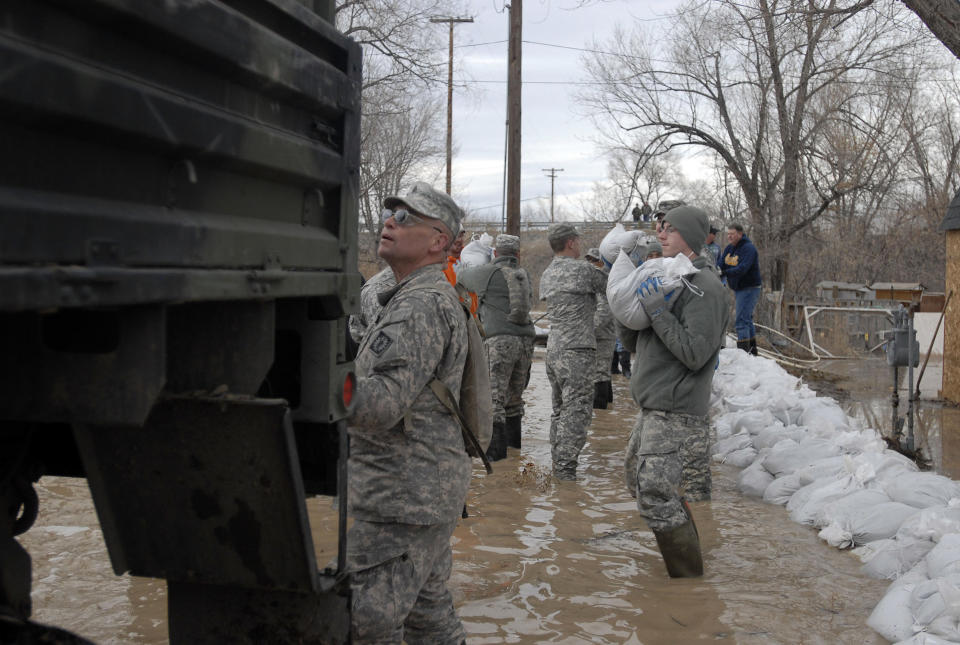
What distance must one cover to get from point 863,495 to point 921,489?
0.32 metres

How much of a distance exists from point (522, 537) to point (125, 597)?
231cm

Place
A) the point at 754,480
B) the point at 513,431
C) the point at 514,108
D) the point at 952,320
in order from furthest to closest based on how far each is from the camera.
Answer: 1. the point at 514,108
2. the point at 952,320
3. the point at 513,431
4. the point at 754,480

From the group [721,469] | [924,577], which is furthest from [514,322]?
[924,577]

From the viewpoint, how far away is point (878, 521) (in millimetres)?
5016

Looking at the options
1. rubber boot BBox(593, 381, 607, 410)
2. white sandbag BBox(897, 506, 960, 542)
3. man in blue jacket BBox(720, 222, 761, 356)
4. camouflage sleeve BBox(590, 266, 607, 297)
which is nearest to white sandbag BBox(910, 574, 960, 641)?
white sandbag BBox(897, 506, 960, 542)

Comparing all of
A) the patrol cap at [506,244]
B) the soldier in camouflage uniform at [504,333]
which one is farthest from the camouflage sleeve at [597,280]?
the patrol cap at [506,244]

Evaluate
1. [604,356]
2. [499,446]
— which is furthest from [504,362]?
[604,356]

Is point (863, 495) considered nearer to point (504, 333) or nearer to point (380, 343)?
point (504, 333)

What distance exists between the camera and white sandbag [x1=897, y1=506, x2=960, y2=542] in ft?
14.4

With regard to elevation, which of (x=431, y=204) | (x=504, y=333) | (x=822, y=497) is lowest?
(x=822, y=497)

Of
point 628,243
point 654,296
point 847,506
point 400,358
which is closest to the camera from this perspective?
point 400,358

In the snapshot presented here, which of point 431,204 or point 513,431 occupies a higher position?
point 431,204

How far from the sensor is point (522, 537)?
215 inches

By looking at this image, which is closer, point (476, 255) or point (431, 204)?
point (431, 204)
